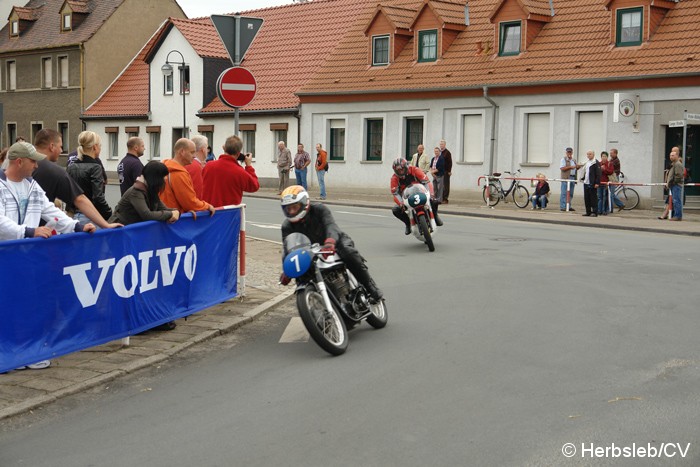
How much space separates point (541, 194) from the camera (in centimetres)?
3058

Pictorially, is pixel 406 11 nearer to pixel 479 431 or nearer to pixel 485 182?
pixel 485 182

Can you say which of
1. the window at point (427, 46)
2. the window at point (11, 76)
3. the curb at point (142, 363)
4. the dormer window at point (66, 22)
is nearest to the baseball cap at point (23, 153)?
the curb at point (142, 363)

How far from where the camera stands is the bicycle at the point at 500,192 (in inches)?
1232

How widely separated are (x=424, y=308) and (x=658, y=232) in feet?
42.8

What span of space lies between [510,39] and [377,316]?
27531mm

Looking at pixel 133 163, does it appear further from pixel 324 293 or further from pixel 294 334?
pixel 324 293

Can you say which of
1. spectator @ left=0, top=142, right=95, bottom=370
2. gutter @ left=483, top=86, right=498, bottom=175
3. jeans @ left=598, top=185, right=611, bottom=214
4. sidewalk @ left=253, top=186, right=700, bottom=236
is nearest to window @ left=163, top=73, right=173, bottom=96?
sidewalk @ left=253, top=186, right=700, bottom=236

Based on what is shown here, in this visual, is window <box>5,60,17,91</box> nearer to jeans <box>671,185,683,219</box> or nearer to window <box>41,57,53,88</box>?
window <box>41,57,53,88</box>

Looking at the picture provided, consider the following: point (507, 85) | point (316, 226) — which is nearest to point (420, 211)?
point (316, 226)

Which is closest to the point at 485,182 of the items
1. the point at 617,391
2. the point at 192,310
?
→ the point at 192,310

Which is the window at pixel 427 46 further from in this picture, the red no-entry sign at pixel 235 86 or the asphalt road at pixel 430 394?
the asphalt road at pixel 430 394

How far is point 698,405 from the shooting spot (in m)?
6.91

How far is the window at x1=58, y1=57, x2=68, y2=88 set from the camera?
57.3 m

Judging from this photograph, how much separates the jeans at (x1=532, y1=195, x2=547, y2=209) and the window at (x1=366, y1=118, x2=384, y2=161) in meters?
10.4
